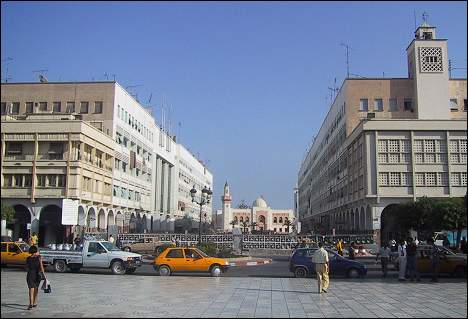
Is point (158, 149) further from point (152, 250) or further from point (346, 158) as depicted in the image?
point (152, 250)

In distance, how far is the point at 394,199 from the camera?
1955 inches

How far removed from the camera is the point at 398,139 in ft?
163

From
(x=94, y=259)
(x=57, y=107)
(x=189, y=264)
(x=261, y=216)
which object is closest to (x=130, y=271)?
(x=94, y=259)

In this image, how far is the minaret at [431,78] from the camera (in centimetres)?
5612

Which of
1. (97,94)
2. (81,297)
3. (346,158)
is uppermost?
(97,94)

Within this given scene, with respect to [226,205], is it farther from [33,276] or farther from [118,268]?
[33,276]

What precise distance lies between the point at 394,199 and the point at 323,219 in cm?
3864

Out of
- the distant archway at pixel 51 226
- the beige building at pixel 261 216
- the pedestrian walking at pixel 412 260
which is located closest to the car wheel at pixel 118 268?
the pedestrian walking at pixel 412 260

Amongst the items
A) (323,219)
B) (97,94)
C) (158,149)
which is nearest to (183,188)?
(158,149)

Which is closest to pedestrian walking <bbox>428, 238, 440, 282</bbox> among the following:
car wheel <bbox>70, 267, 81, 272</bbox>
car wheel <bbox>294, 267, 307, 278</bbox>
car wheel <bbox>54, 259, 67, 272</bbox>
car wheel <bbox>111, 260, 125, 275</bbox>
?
car wheel <bbox>294, 267, 307, 278</bbox>

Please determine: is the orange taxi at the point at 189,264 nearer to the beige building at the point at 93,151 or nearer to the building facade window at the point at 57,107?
the beige building at the point at 93,151

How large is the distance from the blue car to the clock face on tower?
3907cm

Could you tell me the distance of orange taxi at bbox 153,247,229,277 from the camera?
24.2 m

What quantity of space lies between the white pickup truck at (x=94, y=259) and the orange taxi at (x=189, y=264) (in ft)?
5.64
